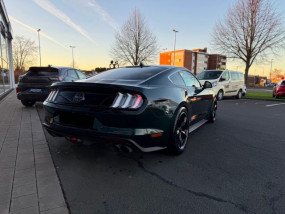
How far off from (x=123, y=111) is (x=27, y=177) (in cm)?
146

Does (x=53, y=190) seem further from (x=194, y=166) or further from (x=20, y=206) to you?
(x=194, y=166)

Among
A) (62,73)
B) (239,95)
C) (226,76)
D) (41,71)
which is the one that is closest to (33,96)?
(41,71)

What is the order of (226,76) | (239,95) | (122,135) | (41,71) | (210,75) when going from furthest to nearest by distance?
(239,95), (226,76), (210,75), (41,71), (122,135)

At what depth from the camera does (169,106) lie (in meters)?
2.70

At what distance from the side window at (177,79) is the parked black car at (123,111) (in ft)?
0.24

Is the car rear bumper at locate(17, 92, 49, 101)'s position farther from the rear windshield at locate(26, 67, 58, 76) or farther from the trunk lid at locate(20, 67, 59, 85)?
the rear windshield at locate(26, 67, 58, 76)

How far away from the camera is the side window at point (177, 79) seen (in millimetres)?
3158

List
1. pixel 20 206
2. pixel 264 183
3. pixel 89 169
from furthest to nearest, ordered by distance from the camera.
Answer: pixel 89 169, pixel 264 183, pixel 20 206

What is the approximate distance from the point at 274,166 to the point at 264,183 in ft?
2.13

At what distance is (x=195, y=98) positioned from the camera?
12.4ft

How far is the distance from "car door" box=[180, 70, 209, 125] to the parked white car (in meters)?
Result: 6.27

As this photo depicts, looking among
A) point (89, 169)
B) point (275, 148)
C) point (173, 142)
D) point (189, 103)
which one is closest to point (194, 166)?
point (173, 142)

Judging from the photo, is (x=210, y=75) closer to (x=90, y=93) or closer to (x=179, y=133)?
(x=179, y=133)

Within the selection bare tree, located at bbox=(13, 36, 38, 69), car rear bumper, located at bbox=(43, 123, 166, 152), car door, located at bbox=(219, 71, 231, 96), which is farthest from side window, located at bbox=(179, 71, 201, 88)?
bare tree, located at bbox=(13, 36, 38, 69)
